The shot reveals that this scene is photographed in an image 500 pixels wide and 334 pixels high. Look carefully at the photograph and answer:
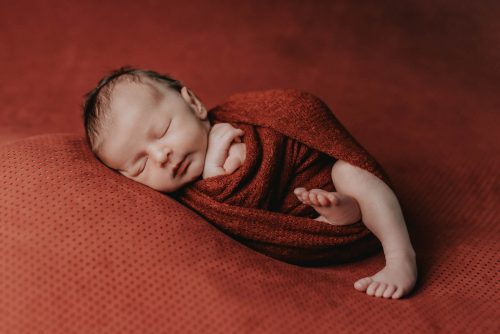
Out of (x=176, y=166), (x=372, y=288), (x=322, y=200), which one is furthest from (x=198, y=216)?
(x=372, y=288)

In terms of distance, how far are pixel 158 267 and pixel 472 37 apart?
170cm

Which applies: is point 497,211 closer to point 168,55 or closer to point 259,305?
point 259,305

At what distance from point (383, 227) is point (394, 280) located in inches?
4.6

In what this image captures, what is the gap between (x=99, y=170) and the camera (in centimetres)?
106

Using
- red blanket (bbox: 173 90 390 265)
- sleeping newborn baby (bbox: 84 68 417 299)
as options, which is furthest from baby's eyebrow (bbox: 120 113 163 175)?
red blanket (bbox: 173 90 390 265)

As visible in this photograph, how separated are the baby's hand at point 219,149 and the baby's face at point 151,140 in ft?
0.06

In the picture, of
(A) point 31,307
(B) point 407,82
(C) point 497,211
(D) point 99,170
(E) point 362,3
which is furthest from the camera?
(E) point 362,3

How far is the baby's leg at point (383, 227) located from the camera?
0.99m

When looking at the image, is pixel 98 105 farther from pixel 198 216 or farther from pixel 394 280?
pixel 394 280

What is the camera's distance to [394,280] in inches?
39.0

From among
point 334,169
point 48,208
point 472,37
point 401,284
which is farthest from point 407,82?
point 48,208

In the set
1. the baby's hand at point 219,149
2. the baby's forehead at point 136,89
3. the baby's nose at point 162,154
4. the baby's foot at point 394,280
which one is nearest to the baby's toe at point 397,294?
the baby's foot at point 394,280

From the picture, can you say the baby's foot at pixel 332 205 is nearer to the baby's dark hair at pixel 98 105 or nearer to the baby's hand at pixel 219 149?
the baby's hand at pixel 219 149

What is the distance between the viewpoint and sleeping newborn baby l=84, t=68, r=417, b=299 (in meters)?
1.06
